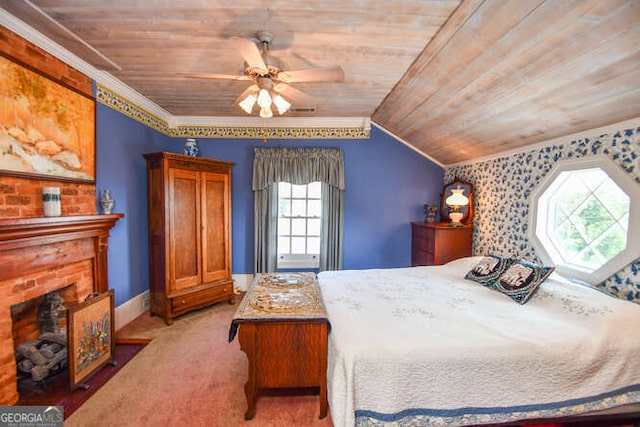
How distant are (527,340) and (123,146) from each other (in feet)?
12.5

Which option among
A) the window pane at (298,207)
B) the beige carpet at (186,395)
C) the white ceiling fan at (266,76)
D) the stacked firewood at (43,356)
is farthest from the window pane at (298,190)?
the stacked firewood at (43,356)

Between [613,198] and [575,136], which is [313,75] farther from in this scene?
[613,198]

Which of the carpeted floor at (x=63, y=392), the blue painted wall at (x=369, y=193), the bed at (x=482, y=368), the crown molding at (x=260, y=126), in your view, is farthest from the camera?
the blue painted wall at (x=369, y=193)

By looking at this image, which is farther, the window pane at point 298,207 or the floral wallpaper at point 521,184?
the window pane at point 298,207

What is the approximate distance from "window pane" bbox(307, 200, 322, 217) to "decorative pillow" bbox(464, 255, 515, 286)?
216 cm

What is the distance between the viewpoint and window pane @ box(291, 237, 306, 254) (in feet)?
12.8

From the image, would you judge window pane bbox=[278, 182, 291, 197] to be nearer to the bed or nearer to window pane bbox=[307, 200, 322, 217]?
window pane bbox=[307, 200, 322, 217]

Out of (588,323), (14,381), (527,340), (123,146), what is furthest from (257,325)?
(123,146)

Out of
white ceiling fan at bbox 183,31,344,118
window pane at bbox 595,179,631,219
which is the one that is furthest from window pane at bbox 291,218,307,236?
window pane at bbox 595,179,631,219

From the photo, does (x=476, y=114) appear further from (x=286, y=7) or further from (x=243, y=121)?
(x=243, y=121)

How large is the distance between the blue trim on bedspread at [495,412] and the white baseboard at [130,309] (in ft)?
8.82

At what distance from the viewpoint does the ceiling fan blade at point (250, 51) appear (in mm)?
1359

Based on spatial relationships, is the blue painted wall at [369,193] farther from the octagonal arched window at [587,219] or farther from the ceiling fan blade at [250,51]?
the ceiling fan blade at [250,51]

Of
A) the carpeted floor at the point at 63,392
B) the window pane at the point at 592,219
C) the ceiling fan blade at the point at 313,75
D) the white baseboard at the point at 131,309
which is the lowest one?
the carpeted floor at the point at 63,392
